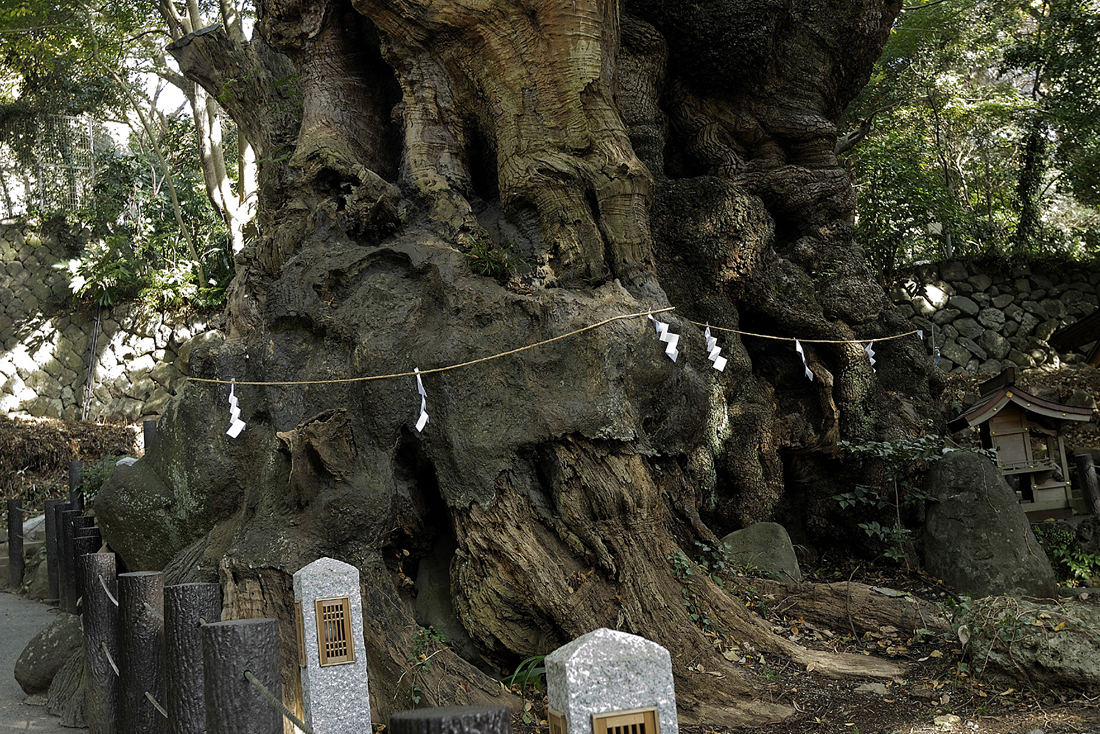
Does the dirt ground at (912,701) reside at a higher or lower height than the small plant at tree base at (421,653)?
lower

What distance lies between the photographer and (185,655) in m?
3.34

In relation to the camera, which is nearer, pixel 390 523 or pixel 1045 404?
pixel 390 523

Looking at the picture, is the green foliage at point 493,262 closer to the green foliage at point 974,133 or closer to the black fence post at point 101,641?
the black fence post at point 101,641

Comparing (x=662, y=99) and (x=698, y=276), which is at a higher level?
(x=662, y=99)

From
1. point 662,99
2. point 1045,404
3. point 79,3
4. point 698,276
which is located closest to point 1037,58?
point 1045,404

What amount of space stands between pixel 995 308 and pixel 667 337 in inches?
A: 534

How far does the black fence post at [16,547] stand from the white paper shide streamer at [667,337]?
8839mm

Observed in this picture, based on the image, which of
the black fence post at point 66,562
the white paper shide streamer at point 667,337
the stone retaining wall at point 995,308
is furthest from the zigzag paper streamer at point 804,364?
the stone retaining wall at point 995,308

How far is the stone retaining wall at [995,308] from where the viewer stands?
15.9 metres

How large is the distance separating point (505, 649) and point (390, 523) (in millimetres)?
1100

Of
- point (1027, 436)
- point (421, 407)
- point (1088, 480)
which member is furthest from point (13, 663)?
point (1088, 480)

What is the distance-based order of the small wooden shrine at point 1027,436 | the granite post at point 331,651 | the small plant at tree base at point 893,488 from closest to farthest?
the granite post at point 331,651 < the small plant at tree base at point 893,488 < the small wooden shrine at point 1027,436

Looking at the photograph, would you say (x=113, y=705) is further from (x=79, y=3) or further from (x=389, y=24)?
(x=79, y=3)

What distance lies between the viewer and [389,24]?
632 centimetres
